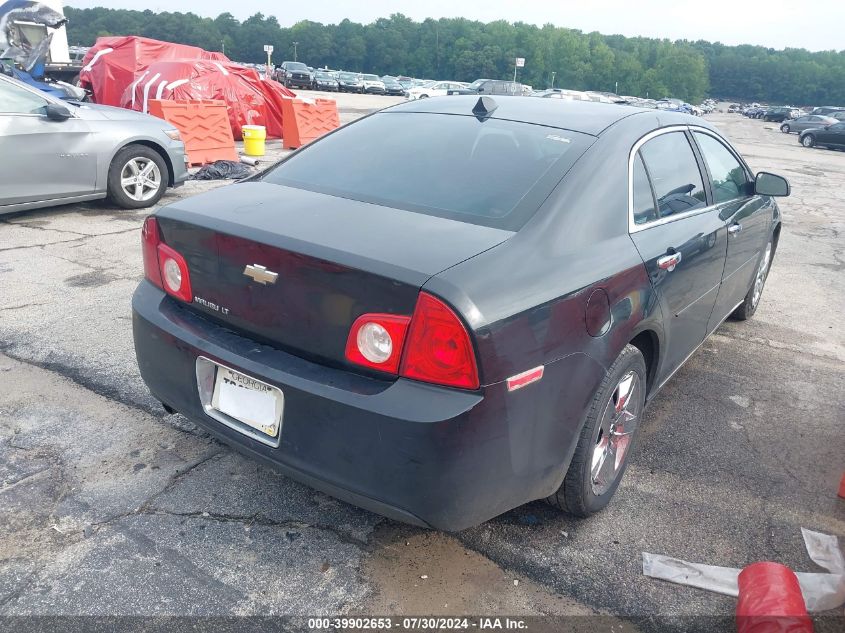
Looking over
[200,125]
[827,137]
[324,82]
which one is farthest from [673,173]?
[324,82]

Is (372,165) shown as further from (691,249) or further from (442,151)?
(691,249)

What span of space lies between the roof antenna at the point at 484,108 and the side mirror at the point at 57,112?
5191 mm

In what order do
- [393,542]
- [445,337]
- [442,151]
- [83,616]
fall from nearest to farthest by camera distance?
[445,337] < [83,616] < [393,542] < [442,151]

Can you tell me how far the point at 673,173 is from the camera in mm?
3316

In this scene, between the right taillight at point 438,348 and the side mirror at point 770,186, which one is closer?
the right taillight at point 438,348

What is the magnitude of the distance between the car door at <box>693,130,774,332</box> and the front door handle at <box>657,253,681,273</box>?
838 mm

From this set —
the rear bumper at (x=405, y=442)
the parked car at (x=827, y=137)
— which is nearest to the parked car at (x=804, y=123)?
the parked car at (x=827, y=137)

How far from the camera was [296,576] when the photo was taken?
2412 millimetres

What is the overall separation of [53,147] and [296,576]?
6009 millimetres

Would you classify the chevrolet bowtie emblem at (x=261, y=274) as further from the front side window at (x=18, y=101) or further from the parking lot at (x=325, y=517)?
the front side window at (x=18, y=101)

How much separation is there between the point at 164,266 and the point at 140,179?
226 inches

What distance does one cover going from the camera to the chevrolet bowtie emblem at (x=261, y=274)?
2.29 m

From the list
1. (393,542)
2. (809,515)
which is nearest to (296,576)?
(393,542)

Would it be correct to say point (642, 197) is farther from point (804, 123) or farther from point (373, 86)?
point (373, 86)
